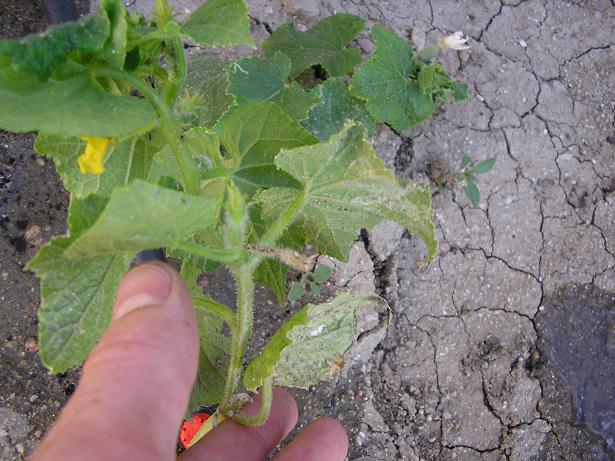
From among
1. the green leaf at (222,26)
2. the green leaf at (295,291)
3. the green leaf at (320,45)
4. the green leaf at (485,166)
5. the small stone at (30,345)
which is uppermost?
the green leaf at (222,26)

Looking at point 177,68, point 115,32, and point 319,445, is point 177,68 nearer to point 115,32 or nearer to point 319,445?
point 115,32

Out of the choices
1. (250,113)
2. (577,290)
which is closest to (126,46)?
(250,113)

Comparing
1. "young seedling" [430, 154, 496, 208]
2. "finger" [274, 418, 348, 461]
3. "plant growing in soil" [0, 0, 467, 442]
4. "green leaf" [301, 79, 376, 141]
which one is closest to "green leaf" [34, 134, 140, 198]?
"plant growing in soil" [0, 0, 467, 442]

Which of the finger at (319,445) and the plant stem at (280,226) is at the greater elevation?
the plant stem at (280,226)

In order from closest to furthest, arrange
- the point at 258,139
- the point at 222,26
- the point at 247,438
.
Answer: the point at 222,26, the point at 258,139, the point at 247,438

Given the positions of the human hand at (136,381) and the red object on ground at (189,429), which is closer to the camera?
the human hand at (136,381)

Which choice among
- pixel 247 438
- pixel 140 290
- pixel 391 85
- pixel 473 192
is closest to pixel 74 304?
pixel 140 290

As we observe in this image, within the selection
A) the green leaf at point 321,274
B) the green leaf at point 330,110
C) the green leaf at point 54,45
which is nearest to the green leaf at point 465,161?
the green leaf at point 330,110

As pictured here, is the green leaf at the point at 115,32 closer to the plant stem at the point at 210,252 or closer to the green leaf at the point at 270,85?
the plant stem at the point at 210,252

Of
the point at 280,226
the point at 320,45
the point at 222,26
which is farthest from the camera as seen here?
the point at 320,45
